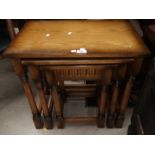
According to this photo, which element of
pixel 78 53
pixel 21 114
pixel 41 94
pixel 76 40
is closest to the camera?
pixel 78 53

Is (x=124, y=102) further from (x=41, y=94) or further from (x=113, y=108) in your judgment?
(x=41, y=94)

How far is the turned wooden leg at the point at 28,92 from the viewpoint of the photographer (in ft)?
3.10

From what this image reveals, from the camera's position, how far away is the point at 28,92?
3.56 ft

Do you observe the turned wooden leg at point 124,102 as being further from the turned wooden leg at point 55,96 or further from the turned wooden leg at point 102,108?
the turned wooden leg at point 55,96

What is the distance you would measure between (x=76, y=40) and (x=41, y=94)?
373 mm

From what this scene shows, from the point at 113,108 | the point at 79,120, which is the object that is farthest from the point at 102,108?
the point at 79,120

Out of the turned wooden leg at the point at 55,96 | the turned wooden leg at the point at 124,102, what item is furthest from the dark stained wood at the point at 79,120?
the turned wooden leg at the point at 124,102

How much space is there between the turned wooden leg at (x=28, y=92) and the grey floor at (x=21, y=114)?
7 cm

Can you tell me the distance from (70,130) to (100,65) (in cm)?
60

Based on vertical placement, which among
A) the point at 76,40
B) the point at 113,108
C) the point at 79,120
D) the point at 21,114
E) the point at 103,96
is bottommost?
the point at 21,114
